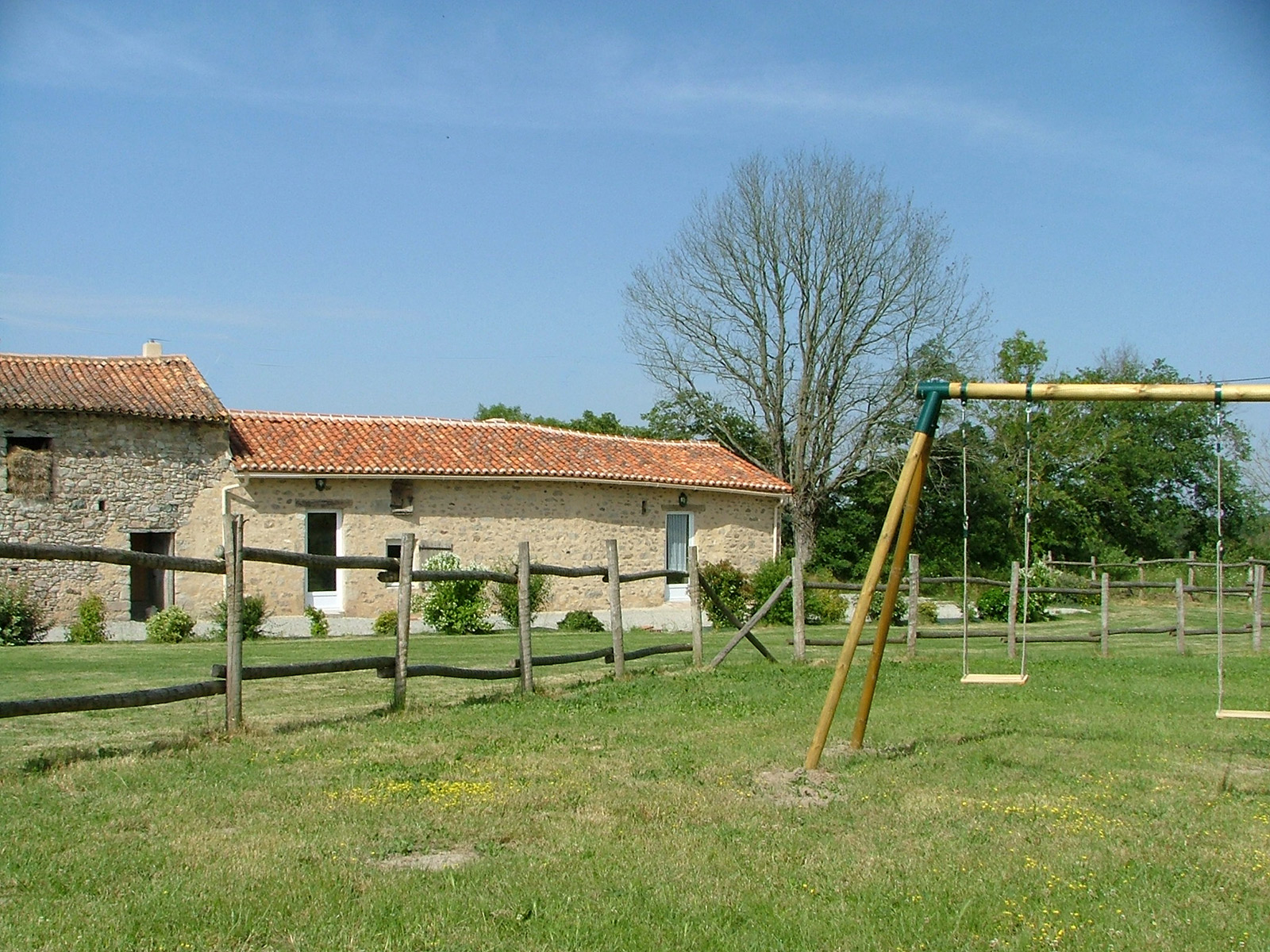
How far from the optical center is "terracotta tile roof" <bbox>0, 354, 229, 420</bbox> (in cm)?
2364

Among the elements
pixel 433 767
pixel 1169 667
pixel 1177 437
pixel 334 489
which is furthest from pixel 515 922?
pixel 1177 437

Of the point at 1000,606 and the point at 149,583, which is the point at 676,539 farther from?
the point at 149,583

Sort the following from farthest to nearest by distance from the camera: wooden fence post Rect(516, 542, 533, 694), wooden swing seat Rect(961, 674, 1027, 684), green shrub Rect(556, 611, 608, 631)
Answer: green shrub Rect(556, 611, 608, 631), wooden fence post Rect(516, 542, 533, 694), wooden swing seat Rect(961, 674, 1027, 684)

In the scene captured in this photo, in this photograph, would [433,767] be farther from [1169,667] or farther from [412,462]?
[412,462]

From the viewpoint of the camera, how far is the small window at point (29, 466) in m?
23.3

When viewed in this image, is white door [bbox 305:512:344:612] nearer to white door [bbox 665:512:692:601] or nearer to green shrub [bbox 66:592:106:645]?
green shrub [bbox 66:592:106:645]

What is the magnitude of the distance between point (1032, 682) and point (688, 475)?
1702 centimetres

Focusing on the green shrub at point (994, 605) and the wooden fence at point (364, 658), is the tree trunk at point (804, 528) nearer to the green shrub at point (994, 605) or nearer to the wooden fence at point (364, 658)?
the green shrub at point (994, 605)

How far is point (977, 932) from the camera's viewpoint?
453 centimetres

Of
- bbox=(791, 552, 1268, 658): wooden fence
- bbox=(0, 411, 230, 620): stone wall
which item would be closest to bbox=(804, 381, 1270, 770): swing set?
bbox=(791, 552, 1268, 658): wooden fence

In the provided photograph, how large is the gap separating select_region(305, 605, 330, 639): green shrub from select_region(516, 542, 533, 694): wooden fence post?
12905mm

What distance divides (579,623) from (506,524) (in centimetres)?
373

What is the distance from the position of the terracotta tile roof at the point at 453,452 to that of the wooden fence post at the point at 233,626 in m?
16.4

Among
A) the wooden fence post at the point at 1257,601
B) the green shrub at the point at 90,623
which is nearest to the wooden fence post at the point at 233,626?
the green shrub at the point at 90,623
